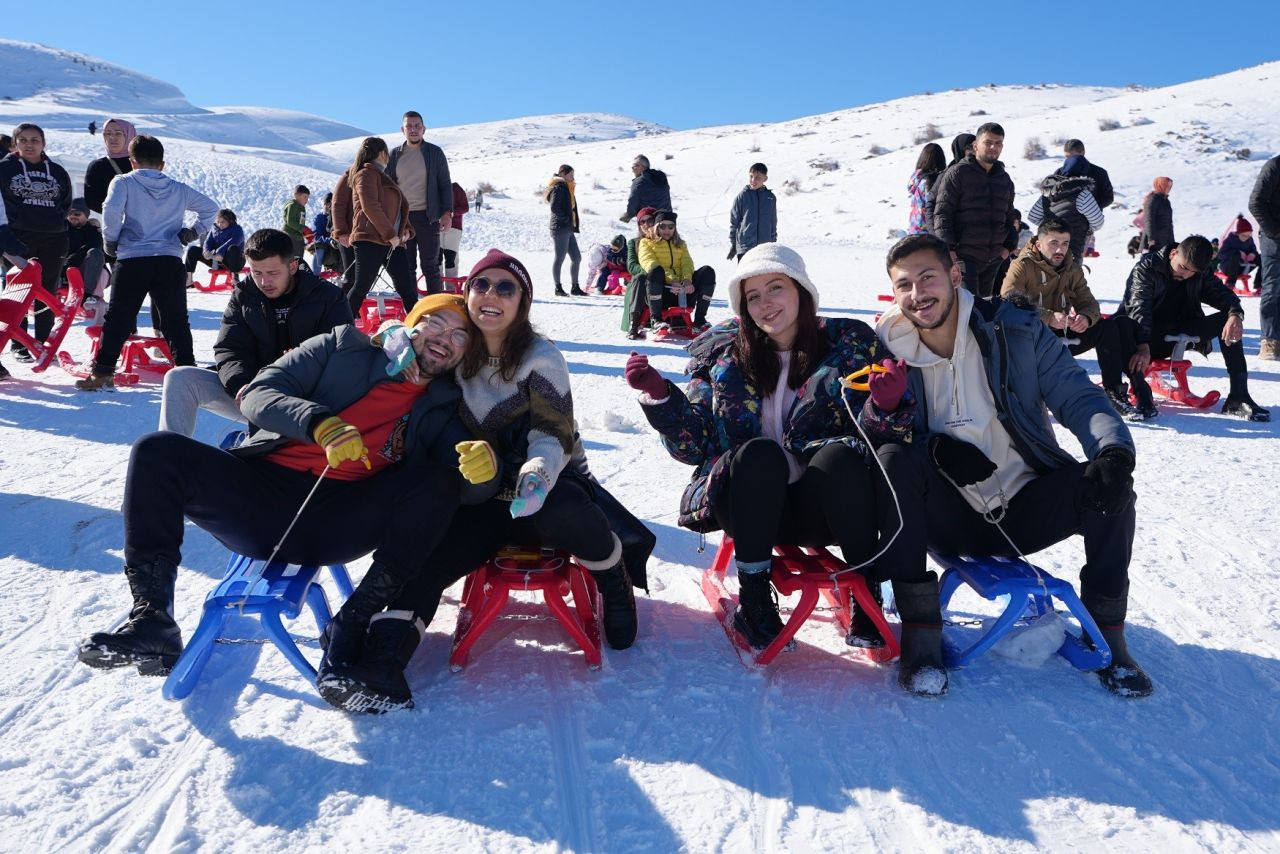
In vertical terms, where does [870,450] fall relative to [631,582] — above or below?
above

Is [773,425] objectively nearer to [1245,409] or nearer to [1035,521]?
[1035,521]

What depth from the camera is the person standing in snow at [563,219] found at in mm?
11773

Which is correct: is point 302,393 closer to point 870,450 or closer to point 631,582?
point 631,582

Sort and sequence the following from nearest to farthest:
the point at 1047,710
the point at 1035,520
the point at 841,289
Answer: the point at 1047,710
the point at 1035,520
the point at 841,289

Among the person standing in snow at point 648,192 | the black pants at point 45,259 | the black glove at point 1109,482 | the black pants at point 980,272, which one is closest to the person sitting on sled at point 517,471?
the black glove at point 1109,482

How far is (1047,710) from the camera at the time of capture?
8.34 feet

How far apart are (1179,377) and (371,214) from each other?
20.0 ft

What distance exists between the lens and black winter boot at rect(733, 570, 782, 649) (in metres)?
2.80

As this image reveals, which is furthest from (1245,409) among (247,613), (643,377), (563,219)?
(563,219)

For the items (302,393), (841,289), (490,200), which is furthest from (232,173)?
(302,393)

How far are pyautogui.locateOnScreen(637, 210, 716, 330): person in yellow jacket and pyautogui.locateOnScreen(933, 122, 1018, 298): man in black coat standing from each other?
9.50 feet

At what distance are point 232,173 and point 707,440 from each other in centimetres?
2429

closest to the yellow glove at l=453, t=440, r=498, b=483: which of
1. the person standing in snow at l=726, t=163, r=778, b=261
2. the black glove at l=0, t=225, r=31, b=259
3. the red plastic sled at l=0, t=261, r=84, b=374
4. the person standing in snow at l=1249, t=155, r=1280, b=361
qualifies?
the red plastic sled at l=0, t=261, r=84, b=374

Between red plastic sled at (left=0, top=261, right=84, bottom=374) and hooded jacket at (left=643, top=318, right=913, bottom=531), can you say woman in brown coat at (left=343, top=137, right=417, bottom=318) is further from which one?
hooded jacket at (left=643, top=318, right=913, bottom=531)
